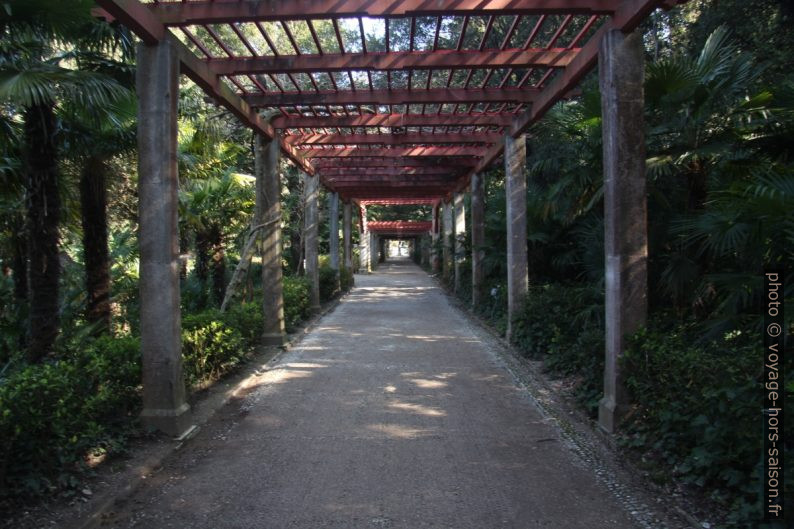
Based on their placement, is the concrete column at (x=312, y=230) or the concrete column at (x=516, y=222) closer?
the concrete column at (x=516, y=222)

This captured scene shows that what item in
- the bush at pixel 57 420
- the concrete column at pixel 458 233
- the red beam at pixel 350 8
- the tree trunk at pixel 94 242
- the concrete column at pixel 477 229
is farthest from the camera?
the concrete column at pixel 458 233

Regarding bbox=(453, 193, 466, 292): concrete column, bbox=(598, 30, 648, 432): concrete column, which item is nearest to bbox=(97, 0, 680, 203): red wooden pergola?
bbox=(598, 30, 648, 432): concrete column

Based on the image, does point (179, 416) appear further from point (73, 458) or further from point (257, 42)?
point (257, 42)

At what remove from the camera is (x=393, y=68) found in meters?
6.91

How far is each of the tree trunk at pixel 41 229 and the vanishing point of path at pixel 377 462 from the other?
6.82ft

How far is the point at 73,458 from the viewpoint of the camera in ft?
12.8

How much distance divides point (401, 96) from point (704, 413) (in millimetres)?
6068

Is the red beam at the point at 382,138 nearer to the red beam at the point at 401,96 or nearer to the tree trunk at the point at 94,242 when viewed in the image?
the red beam at the point at 401,96

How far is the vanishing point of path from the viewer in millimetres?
3664

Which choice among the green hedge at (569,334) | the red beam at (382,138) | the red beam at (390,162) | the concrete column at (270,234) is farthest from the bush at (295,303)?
the green hedge at (569,334)

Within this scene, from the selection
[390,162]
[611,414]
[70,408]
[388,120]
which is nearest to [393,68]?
[388,120]

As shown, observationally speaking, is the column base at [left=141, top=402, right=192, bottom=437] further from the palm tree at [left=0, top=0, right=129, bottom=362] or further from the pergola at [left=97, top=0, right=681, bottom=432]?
the palm tree at [left=0, top=0, right=129, bottom=362]

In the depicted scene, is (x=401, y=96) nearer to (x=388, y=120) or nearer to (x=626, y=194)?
(x=388, y=120)

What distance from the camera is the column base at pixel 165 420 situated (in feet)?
16.7
